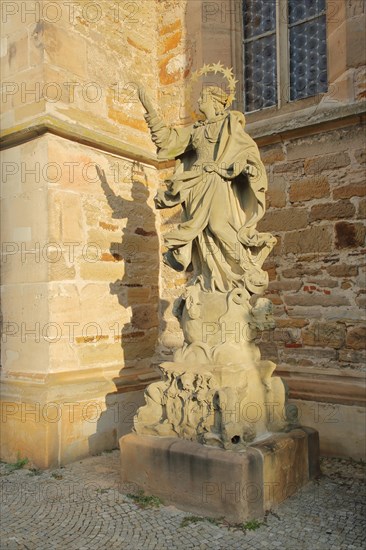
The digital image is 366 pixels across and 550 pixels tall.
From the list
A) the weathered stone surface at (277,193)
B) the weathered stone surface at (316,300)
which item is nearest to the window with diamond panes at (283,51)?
the weathered stone surface at (277,193)

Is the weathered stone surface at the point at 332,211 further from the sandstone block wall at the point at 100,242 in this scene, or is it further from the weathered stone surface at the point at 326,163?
the weathered stone surface at the point at 326,163

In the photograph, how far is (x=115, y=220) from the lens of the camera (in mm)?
6086

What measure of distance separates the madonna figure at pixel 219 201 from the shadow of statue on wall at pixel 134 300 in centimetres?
174

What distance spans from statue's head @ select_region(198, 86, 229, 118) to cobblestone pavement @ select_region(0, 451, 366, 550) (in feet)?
10.3

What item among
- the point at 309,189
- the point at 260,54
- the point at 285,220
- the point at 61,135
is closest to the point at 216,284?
the point at 285,220

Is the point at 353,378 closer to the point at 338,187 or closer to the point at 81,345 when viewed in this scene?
the point at 338,187

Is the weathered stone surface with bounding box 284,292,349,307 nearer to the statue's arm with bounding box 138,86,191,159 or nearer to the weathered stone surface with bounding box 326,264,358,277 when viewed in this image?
the weathered stone surface with bounding box 326,264,358,277

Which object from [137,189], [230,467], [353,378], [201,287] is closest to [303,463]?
[230,467]

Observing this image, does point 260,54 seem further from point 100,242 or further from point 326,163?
point 100,242

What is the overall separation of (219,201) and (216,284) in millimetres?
666

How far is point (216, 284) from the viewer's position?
4285mm

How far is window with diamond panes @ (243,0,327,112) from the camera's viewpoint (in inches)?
238

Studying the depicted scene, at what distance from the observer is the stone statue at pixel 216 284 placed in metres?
4.01

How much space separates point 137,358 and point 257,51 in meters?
4.04
